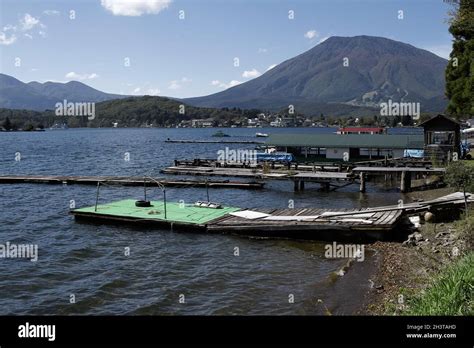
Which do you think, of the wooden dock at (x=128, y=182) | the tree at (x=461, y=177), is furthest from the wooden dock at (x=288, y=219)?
the wooden dock at (x=128, y=182)

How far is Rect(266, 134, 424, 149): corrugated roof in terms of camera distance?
2258 inches

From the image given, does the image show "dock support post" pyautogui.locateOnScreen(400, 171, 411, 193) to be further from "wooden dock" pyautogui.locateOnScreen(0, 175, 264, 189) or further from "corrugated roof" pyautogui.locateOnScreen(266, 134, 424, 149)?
"wooden dock" pyautogui.locateOnScreen(0, 175, 264, 189)

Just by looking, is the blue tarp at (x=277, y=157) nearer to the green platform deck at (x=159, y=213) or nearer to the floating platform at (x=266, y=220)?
the green platform deck at (x=159, y=213)

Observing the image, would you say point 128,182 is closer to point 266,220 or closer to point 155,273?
point 266,220

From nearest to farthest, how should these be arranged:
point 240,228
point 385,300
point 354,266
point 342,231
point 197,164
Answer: point 385,300, point 354,266, point 342,231, point 240,228, point 197,164

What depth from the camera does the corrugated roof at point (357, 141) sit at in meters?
57.3

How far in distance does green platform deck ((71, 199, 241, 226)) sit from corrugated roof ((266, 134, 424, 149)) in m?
30.9

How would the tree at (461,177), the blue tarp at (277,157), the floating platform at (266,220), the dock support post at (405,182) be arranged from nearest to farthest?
the tree at (461,177), the floating platform at (266,220), the dock support post at (405,182), the blue tarp at (277,157)

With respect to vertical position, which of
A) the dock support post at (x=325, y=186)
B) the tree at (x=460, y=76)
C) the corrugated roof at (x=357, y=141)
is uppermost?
the tree at (x=460, y=76)

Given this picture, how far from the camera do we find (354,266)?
20.6m
